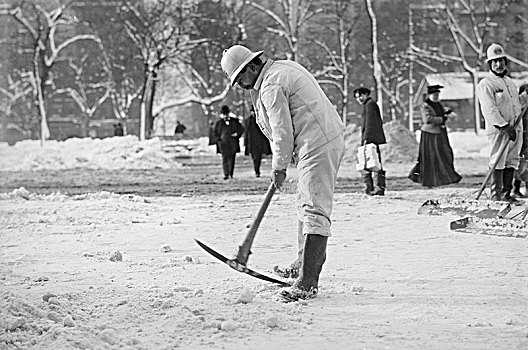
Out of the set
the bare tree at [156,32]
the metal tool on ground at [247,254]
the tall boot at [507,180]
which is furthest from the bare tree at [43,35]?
the metal tool on ground at [247,254]

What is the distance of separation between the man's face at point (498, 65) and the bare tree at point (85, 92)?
1305 inches

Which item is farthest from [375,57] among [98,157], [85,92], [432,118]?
[85,92]

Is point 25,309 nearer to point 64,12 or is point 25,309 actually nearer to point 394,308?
point 394,308

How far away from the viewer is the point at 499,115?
873cm

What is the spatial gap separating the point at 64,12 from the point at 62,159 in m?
10.5

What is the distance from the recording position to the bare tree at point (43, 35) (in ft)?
95.1

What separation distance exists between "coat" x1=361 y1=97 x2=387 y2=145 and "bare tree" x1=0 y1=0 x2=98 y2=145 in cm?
1878

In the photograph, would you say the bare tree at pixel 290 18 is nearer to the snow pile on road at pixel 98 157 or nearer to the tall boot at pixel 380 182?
the snow pile on road at pixel 98 157

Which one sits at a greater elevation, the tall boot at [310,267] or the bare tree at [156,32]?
the bare tree at [156,32]

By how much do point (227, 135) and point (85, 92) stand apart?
33.8 meters

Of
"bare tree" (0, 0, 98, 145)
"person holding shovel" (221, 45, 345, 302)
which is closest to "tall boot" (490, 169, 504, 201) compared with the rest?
"person holding shovel" (221, 45, 345, 302)

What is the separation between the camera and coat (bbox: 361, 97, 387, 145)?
10.6m

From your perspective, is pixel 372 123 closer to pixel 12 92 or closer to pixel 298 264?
pixel 298 264

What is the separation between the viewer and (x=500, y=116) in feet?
28.7
